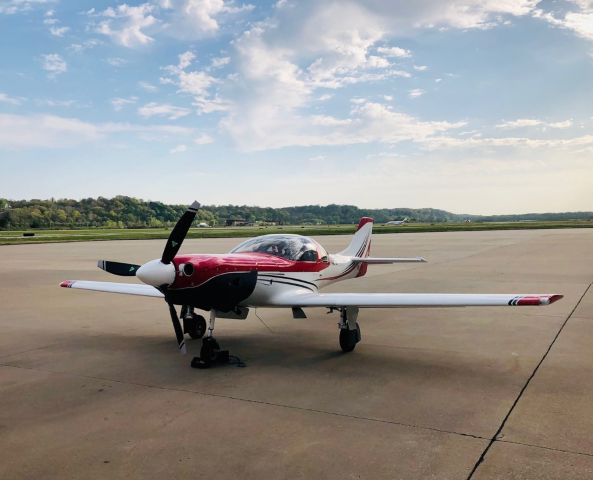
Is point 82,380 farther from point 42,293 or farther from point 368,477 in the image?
point 42,293

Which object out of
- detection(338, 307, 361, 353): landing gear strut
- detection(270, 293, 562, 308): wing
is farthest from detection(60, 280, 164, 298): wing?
detection(338, 307, 361, 353): landing gear strut

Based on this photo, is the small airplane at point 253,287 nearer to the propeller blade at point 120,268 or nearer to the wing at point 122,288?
the propeller blade at point 120,268

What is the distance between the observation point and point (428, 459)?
14.9ft

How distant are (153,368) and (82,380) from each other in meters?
1.06

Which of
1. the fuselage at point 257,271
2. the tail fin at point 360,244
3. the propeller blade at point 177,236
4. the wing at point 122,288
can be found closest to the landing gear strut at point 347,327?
→ the fuselage at point 257,271

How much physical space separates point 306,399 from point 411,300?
2632 millimetres

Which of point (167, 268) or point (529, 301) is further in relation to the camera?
point (167, 268)

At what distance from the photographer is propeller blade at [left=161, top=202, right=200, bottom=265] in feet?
25.0

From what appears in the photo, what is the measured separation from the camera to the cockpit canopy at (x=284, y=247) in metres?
9.41

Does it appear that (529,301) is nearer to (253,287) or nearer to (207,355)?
(253,287)

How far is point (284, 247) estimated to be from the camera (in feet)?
31.3

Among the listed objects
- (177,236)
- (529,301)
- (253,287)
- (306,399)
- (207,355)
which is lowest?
(306,399)

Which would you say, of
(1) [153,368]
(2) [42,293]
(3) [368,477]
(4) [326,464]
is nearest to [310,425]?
(4) [326,464]

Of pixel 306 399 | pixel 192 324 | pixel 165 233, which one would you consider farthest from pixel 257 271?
pixel 165 233
